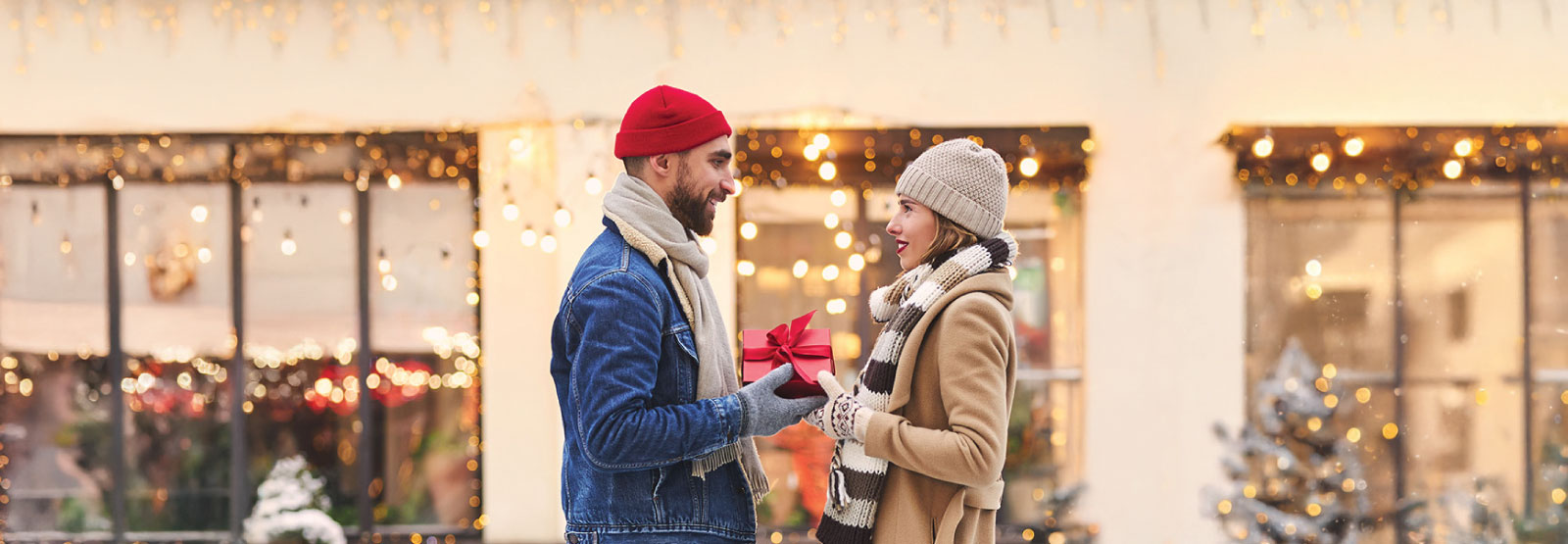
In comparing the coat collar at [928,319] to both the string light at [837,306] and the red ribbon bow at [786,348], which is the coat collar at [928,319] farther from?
the string light at [837,306]

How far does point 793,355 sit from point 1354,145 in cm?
402

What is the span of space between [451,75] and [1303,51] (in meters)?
4.61

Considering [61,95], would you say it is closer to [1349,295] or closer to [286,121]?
[286,121]

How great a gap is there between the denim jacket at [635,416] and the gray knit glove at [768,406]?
0.03 meters

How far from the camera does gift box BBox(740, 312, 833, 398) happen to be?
6.60 ft

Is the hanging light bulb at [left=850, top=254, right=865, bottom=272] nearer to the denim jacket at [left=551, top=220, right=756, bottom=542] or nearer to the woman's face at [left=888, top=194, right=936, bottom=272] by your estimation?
the woman's face at [left=888, top=194, right=936, bottom=272]

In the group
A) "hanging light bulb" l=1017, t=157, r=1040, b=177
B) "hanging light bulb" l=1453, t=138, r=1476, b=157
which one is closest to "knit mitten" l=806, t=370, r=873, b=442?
"hanging light bulb" l=1017, t=157, r=1040, b=177

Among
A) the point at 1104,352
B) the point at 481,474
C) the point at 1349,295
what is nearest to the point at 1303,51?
the point at 1349,295

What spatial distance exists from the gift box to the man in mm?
40

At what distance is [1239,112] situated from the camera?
4.82m

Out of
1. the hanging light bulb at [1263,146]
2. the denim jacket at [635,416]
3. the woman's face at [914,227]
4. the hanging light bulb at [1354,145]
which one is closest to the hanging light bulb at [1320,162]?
the hanging light bulb at [1354,145]

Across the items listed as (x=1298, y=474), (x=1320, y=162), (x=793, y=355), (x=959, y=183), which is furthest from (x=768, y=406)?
(x=1320, y=162)

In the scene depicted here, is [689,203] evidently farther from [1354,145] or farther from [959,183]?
[1354,145]

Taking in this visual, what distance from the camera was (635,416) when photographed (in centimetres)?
175
